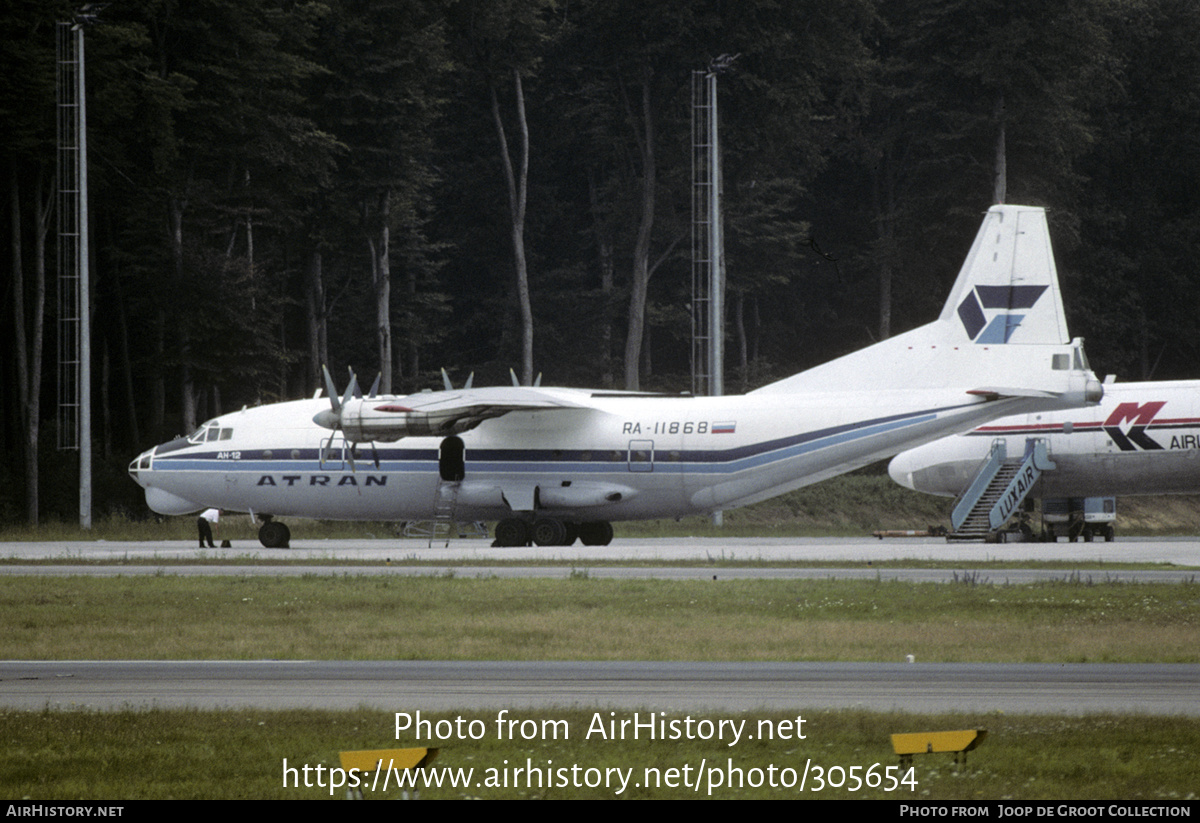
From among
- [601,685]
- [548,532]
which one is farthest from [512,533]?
[601,685]

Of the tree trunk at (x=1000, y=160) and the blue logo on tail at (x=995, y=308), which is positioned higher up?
the tree trunk at (x=1000, y=160)

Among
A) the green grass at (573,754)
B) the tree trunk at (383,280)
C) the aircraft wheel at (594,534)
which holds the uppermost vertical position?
the tree trunk at (383,280)

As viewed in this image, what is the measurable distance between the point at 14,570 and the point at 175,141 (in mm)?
25809

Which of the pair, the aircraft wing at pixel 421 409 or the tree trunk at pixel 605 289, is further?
the tree trunk at pixel 605 289

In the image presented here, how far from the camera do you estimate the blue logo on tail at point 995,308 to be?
1441 inches

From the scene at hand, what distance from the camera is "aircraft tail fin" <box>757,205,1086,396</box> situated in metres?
36.2

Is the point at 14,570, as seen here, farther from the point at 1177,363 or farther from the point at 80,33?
the point at 1177,363

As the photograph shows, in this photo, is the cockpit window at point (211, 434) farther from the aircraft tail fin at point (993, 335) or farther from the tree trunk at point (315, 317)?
the tree trunk at point (315, 317)

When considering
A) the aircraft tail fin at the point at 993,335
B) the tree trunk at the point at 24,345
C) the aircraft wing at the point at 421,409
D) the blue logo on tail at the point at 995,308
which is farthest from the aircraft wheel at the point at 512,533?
the tree trunk at the point at 24,345

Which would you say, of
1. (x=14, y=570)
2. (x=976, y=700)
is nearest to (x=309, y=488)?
(x=14, y=570)

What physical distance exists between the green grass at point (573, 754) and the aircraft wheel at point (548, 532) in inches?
1002

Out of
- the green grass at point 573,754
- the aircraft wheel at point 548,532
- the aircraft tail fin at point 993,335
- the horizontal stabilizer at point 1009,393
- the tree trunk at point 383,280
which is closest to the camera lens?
the green grass at point 573,754

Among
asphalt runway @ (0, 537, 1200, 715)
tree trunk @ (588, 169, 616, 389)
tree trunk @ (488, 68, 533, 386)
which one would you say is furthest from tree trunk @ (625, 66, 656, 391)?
asphalt runway @ (0, 537, 1200, 715)

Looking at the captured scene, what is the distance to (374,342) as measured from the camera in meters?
70.6
